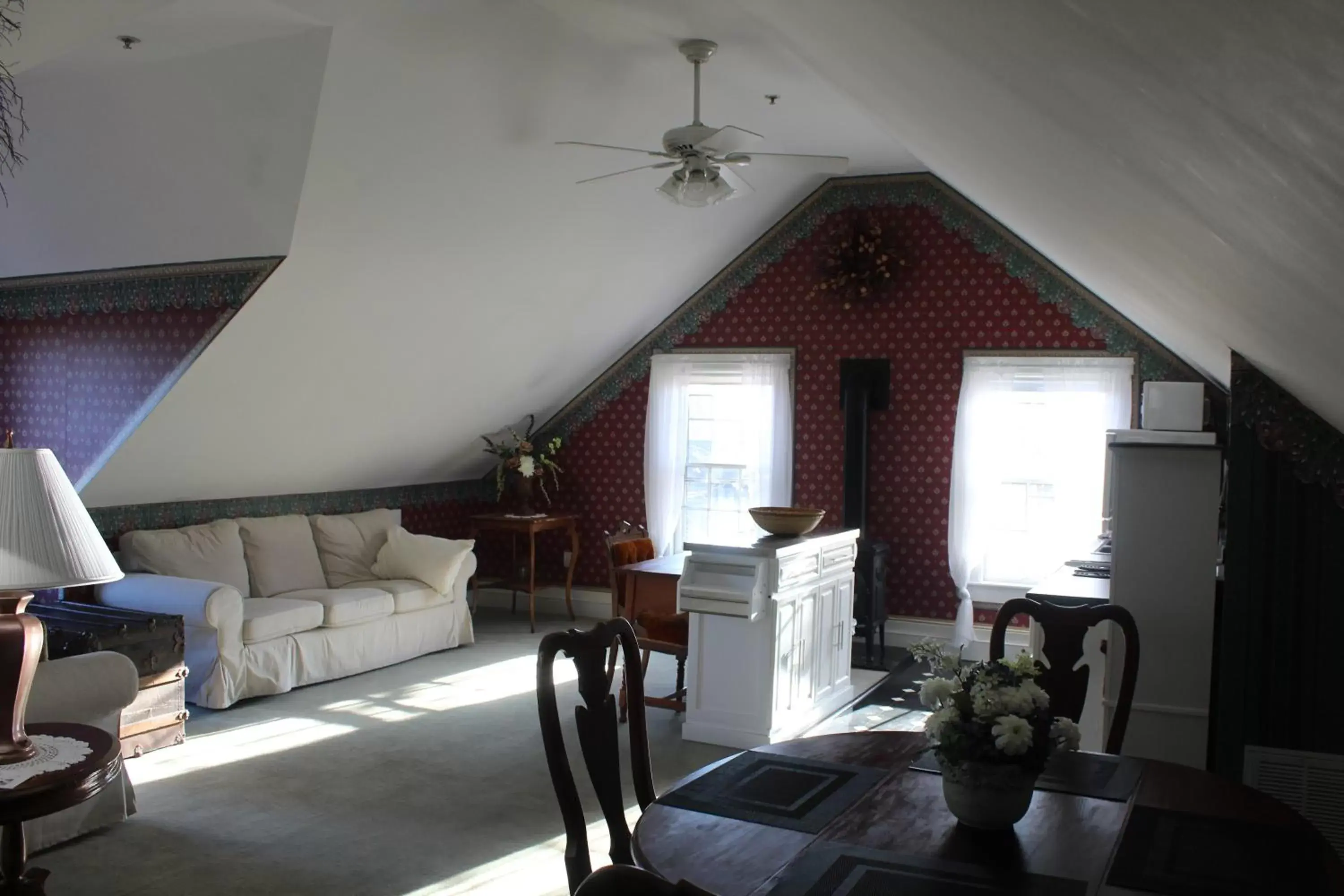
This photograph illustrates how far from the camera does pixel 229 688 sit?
5852 millimetres

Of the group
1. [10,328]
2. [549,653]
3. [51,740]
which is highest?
[10,328]

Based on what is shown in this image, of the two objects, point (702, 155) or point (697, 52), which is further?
point (697, 52)

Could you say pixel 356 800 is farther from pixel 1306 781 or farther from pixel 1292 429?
pixel 1292 429

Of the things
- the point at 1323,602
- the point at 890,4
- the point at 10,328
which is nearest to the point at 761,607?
the point at 1323,602

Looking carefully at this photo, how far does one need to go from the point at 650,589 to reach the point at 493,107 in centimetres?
257

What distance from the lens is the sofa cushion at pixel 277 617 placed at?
6039 millimetres

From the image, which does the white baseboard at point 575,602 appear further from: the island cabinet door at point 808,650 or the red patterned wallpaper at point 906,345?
the island cabinet door at point 808,650

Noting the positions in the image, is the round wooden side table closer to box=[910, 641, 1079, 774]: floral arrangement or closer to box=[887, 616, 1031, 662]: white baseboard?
box=[910, 641, 1079, 774]: floral arrangement

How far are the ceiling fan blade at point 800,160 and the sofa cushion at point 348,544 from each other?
156 inches

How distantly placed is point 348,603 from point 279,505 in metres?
1.21

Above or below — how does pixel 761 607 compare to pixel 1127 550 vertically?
below

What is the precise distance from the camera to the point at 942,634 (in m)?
7.62

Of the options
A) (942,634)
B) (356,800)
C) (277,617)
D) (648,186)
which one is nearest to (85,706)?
(356,800)

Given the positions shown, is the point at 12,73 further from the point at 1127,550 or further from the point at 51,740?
the point at 1127,550
